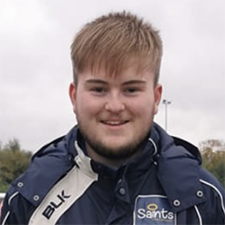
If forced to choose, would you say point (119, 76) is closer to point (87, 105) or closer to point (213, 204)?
point (87, 105)

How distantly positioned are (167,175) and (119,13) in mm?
766

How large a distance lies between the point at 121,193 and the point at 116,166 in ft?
0.41

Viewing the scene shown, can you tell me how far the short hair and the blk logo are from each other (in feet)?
1.56

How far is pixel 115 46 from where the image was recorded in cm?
253

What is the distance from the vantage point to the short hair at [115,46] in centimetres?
249

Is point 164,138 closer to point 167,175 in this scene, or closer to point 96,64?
point 167,175

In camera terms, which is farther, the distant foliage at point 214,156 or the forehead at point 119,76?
the distant foliage at point 214,156

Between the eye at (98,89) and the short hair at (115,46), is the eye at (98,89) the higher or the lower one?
the lower one

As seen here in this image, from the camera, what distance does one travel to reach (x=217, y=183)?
102 inches

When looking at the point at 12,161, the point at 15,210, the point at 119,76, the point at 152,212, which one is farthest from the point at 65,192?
the point at 12,161

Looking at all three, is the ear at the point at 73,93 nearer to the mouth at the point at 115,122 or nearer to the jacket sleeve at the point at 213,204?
the mouth at the point at 115,122

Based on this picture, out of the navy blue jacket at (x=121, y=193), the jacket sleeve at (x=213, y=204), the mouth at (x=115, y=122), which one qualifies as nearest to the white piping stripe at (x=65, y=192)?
the navy blue jacket at (x=121, y=193)

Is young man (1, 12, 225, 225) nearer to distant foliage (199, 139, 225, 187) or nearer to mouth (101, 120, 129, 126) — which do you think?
mouth (101, 120, 129, 126)

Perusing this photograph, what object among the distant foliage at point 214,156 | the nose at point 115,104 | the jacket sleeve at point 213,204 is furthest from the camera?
the distant foliage at point 214,156
